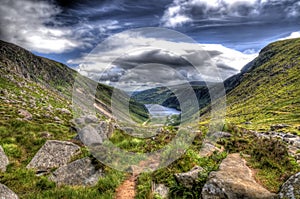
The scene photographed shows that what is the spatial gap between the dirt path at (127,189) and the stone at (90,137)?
5.49m

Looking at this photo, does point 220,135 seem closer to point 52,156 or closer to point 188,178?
point 188,178

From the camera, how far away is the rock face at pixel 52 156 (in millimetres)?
16219

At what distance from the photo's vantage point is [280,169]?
12211mm

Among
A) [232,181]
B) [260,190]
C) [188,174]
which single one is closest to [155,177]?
[188,174]

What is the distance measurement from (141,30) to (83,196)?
42.9 ft

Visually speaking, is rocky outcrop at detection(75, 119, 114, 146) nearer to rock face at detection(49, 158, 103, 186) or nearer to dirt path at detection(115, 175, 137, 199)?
rock face at detection(49, 158, 103, 186)

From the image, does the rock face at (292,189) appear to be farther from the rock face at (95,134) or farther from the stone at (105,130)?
the stone at (105,130)

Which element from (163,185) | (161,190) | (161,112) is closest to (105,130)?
(163,185)

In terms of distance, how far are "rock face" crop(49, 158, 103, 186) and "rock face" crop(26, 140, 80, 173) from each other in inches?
52.5

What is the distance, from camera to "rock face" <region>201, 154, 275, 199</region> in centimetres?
945

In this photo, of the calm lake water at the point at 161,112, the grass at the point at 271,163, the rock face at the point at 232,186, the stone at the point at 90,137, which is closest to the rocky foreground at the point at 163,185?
the rock face at the point at 232,186

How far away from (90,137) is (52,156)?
4.18 metres

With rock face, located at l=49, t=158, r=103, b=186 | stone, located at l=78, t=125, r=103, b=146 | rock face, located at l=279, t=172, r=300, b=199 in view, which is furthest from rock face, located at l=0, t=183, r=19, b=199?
rock face, located at l=279, t=172, r=300, b=199

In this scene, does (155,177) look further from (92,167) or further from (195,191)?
(92,167)
